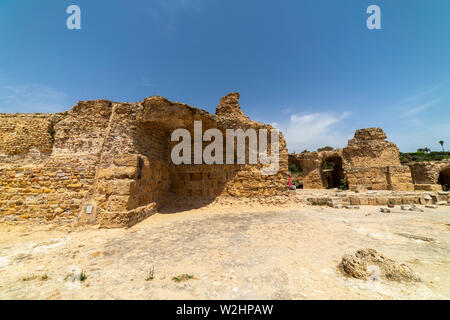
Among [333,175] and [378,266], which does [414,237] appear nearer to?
[378,266]

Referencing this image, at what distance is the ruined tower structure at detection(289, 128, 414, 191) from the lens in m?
15.0

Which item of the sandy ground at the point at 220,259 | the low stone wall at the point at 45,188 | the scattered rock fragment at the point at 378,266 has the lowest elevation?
the sandy ground at the point at 220,259

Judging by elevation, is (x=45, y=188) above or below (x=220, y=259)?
above

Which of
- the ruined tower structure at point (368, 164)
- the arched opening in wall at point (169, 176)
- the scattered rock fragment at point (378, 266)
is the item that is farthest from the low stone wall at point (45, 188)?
the ruined tower structure at point (368, 164)

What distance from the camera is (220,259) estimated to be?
2.82 metres

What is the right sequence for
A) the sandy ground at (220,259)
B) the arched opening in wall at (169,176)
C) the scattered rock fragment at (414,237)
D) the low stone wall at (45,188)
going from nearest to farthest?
the sandy ground at (220,259)
the scattered rock fragment at (414,237)
the low stone wall at (45,188)
the arched opening in wall at (169,176)

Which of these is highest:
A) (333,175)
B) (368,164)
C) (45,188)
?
(368,164)

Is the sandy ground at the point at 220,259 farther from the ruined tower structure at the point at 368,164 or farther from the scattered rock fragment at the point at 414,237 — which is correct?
the ruined tower structure at the point at 368,164

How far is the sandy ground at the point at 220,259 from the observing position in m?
2.02

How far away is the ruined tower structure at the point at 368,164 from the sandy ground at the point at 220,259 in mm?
13131

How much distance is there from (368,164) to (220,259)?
64.7 ft

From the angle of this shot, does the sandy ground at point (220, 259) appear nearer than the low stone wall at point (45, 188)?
Yes

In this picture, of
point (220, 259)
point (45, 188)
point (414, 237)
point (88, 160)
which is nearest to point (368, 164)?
point (414, 237)
